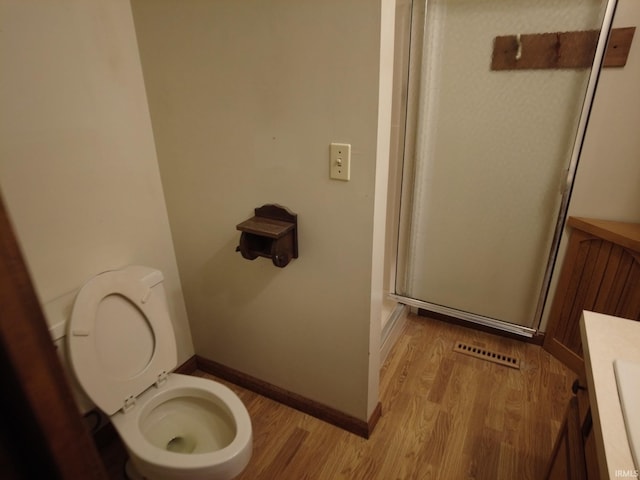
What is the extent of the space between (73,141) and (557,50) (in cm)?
202

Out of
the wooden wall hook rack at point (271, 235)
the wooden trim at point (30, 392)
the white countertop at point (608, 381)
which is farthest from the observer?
the wooden wall hook rack at point (271, 235)

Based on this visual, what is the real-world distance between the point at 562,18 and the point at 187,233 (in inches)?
75.6

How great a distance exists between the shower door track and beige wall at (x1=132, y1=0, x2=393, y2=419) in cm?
82

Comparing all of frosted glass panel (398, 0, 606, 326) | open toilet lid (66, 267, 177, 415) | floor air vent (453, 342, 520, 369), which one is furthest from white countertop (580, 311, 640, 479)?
open toilet lid (66, 267, 177, 415)

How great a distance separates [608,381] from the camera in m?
0.76

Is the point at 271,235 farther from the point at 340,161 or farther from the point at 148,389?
the point at 148,389

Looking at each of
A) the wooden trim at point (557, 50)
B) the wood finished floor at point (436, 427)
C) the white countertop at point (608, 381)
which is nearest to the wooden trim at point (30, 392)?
the white countertop at point (608, 381)

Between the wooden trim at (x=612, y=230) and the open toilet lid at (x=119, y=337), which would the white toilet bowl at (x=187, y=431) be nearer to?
the open toilet lid at (x=119, y=337)

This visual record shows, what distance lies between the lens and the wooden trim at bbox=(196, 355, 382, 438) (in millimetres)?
1591

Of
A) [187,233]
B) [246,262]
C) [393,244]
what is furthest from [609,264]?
[187,233]

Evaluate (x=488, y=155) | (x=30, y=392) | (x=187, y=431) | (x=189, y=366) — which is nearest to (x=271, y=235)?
(x=187, y=431)

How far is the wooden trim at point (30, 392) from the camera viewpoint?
31cm

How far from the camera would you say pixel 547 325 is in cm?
204

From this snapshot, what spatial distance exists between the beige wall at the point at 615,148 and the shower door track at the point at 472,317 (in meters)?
0.70
